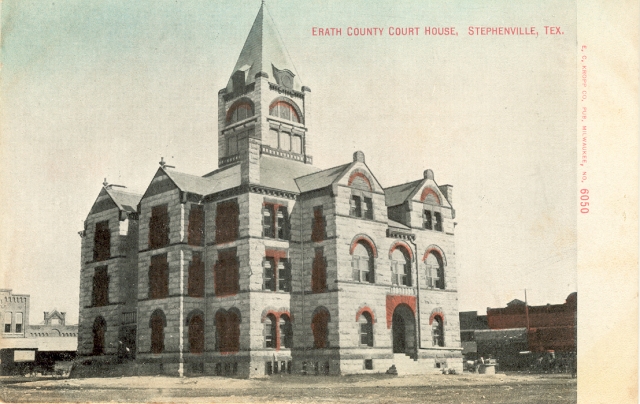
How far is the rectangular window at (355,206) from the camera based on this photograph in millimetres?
28125

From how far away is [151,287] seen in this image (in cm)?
2892

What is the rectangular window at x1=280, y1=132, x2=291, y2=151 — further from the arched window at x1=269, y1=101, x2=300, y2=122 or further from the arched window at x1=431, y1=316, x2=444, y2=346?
the arched window at x1=431, y1=316, x2=444, y2=346

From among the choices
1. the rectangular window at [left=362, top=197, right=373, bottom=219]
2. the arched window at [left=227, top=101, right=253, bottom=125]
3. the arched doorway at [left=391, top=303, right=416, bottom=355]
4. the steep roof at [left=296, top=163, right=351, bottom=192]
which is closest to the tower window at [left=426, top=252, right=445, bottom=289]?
the arched doorway at [left=391, top=303, right=416, bottom=355]

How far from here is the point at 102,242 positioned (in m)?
31.4

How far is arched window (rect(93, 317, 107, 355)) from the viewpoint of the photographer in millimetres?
30797

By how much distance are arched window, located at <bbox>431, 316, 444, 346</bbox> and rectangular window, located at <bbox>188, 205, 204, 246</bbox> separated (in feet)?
32.2

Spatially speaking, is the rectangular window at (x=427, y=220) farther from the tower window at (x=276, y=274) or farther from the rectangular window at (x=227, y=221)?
the rectangular window at (x=227, y=221)

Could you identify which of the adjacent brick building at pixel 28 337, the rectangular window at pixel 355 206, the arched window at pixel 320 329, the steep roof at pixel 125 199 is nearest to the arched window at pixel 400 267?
the rectangular window at pixel 355 206

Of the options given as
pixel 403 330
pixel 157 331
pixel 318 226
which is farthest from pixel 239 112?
pixel 403 330

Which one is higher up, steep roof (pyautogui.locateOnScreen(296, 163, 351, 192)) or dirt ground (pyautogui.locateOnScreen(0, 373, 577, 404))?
steep roof (pyautogui.locateOnScreen(296, 163, 351, 192))

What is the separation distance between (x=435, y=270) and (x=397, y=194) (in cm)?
350

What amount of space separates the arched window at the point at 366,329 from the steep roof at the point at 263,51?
30.3 ft

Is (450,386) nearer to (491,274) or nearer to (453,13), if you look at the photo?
(491,274)

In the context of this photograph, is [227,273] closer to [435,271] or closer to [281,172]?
[281,172]
